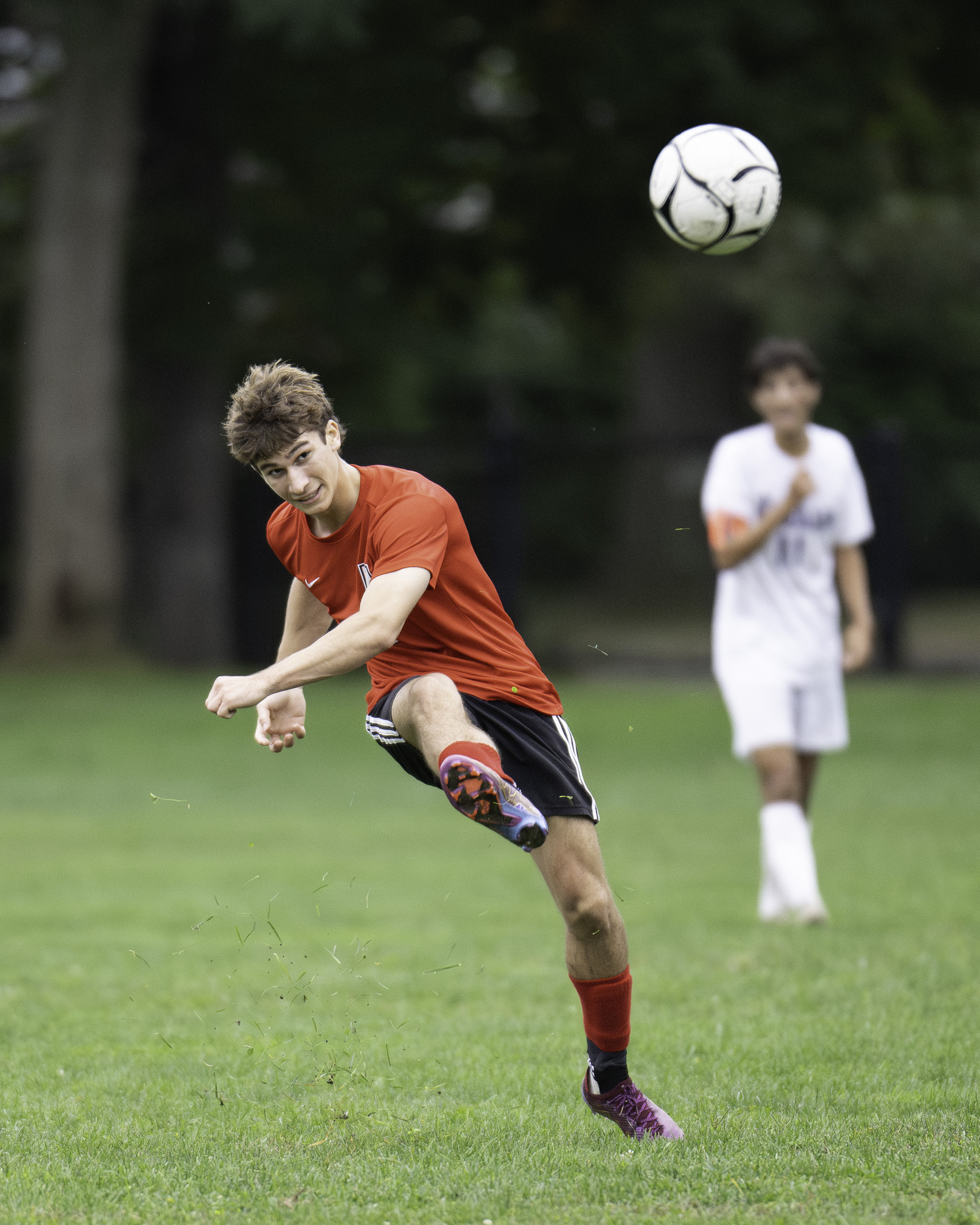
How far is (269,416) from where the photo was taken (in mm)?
4297

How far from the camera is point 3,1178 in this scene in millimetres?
4137

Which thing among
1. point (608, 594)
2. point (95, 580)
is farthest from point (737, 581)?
point (608, 594)

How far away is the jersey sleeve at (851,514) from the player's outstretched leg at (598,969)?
3528 mm

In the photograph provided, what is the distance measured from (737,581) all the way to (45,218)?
44.9 feet

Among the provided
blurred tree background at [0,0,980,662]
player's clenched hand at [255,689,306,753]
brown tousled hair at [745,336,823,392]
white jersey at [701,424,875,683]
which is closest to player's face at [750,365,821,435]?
brown tousled hair at [745,336,823,392]

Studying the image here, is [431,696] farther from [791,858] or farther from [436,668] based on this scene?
[791,858]

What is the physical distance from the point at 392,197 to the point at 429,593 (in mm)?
18314

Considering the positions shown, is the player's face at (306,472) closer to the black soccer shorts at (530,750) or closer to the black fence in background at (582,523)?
the black soccer shorts at (530,750)

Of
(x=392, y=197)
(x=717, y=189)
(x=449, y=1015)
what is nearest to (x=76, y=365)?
(x=392, y=197)

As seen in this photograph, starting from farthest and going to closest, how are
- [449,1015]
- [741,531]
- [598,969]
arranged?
[741,531] → [449,1015] → [598,969]

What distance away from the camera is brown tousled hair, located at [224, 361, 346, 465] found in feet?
14.1

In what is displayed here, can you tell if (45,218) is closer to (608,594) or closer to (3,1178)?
(608,594)

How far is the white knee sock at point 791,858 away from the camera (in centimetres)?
755

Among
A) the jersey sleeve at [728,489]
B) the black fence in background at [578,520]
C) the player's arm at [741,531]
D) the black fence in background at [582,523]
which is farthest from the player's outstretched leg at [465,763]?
the black fence in background at [582,523]
